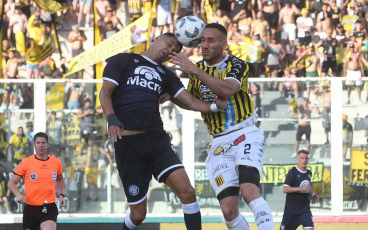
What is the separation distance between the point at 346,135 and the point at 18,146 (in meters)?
5.93

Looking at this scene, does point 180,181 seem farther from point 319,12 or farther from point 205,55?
point 319,12

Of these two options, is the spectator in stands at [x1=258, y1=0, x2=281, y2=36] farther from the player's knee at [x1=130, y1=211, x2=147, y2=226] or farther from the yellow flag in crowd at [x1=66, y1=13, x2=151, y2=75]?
the player's knee at [x1=130, y1=211, x2=147, y2=226]

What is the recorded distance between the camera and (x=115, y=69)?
27.0 ft

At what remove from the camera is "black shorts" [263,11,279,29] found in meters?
19.0

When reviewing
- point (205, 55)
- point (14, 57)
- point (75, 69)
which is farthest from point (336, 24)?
point (205, 55)

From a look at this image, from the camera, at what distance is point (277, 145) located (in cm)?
1516

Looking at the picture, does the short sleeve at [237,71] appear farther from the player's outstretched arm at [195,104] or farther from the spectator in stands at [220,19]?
the spectator in stands at [220,19]

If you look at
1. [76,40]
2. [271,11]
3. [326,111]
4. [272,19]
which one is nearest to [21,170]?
[326,111]

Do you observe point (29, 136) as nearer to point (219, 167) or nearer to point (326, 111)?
point (326, 111)

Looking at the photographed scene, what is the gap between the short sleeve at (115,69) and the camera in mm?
8188

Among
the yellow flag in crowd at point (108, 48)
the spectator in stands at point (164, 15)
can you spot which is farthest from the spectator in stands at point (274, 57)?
the yellow flag in crowd at point (108, 48)

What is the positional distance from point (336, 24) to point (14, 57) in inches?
286

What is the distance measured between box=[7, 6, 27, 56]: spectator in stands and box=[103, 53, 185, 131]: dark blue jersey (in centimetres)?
1125

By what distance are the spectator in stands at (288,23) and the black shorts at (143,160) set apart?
1081 centimetres
